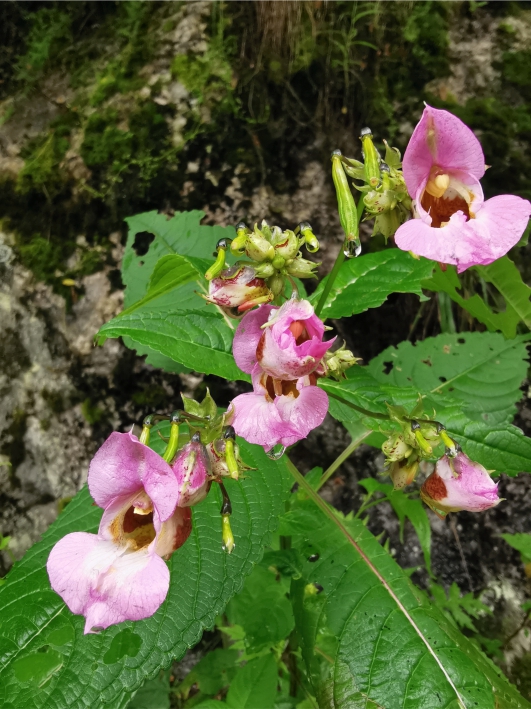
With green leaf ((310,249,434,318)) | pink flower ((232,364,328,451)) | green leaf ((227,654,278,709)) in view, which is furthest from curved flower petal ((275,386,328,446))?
green leaf ((227,654,278,709))

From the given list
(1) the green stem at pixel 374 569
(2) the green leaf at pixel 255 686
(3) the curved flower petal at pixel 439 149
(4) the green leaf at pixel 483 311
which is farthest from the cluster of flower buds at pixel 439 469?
(4) the green leaf at pixel 483 311

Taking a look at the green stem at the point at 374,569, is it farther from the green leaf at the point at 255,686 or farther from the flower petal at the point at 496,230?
the flower petal at the point at 496,230

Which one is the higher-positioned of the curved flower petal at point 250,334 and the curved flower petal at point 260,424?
the curved flower petal at point 250,334

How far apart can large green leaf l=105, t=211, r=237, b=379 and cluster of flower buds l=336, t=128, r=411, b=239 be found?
Answer: 46 cm

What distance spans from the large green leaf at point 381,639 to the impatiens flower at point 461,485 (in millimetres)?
378

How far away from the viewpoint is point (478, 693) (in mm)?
1170

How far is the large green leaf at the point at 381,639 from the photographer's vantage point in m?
1.16

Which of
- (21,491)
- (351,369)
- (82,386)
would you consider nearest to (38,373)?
(82,386)

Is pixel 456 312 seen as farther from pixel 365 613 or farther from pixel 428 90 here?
pixel 365 613

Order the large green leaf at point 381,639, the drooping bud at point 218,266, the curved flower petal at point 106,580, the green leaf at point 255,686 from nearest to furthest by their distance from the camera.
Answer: the curved flower petal at point 106,580, the drooping bud at point 218,266, the large green leaf at point 381,639, the green leaf at point 255,686

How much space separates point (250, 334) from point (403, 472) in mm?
483

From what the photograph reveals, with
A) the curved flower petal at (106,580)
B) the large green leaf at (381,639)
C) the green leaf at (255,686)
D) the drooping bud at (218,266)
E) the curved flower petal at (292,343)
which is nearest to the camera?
the curved flower petal at (106,580)

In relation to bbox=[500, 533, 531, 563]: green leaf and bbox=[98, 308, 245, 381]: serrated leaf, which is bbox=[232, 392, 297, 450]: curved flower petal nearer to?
bbox=[98, 308, 245, 381]: serrated leaf

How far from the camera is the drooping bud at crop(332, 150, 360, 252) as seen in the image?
110 cm
